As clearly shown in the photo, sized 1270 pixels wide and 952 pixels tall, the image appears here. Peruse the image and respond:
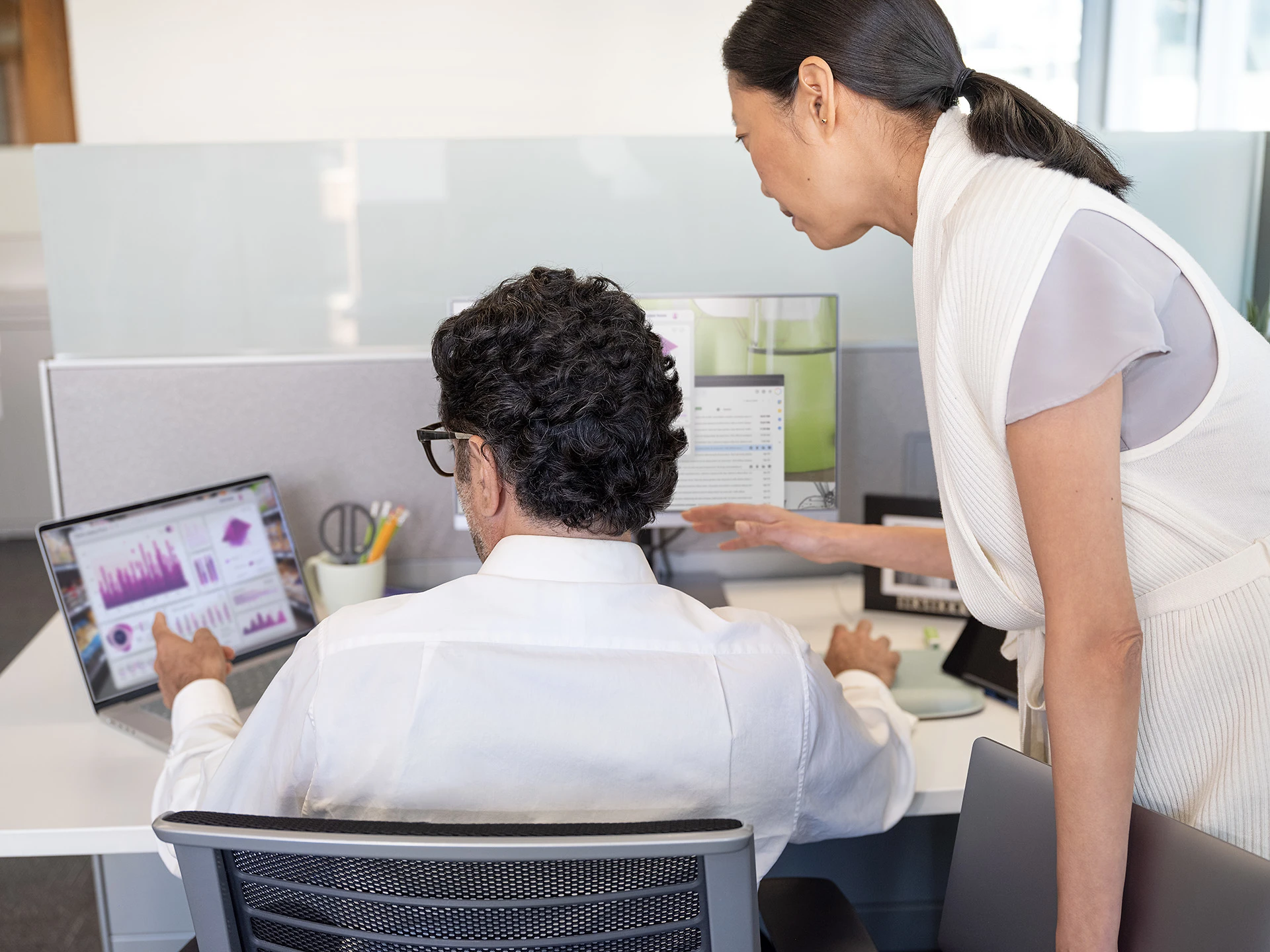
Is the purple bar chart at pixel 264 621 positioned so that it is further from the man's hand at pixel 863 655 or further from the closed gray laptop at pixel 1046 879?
the closed gray laptop at pixel 1046 879

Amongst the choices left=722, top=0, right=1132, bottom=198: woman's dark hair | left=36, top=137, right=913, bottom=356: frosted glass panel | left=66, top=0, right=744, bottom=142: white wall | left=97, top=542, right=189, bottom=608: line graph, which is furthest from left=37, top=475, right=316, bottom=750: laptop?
left=66, top=0, right=744, bottom=142: white wall

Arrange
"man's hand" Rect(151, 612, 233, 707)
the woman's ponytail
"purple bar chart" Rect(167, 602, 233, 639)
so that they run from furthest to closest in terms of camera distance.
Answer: "purple bar chart" Rect(167, 602, 233, 639), "man's hand" Rect(151, 612, 233, 707), the woman's ponytail

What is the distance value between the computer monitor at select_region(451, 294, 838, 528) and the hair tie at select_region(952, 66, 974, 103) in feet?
2.16

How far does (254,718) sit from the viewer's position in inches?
30.3

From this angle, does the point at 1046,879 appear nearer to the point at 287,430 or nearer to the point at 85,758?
the point at 85,758

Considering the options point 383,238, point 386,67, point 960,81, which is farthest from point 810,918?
point 386,67

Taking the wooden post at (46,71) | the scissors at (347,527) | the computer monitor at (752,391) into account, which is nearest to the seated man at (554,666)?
the computer monitor at (752,391)

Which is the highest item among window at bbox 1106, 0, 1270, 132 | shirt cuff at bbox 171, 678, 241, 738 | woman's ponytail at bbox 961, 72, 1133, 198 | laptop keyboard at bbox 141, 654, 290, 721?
window at bbox 1106, 0, 1270, 132

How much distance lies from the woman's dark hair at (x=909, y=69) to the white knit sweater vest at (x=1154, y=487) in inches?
0.8

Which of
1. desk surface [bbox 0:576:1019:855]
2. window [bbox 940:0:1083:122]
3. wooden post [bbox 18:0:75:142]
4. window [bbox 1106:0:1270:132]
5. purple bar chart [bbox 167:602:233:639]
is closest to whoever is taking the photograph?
desk surface [bbox 0:576:1019:855]

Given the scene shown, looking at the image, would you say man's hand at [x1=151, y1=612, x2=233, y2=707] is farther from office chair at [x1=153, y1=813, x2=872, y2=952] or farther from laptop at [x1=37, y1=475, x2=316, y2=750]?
office chair at [x1=153, y1=813, x2=872, y2=952]

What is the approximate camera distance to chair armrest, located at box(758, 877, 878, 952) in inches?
34.1

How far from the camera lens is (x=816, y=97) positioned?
78cm

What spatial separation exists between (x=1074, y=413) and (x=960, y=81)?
0.30 metres
